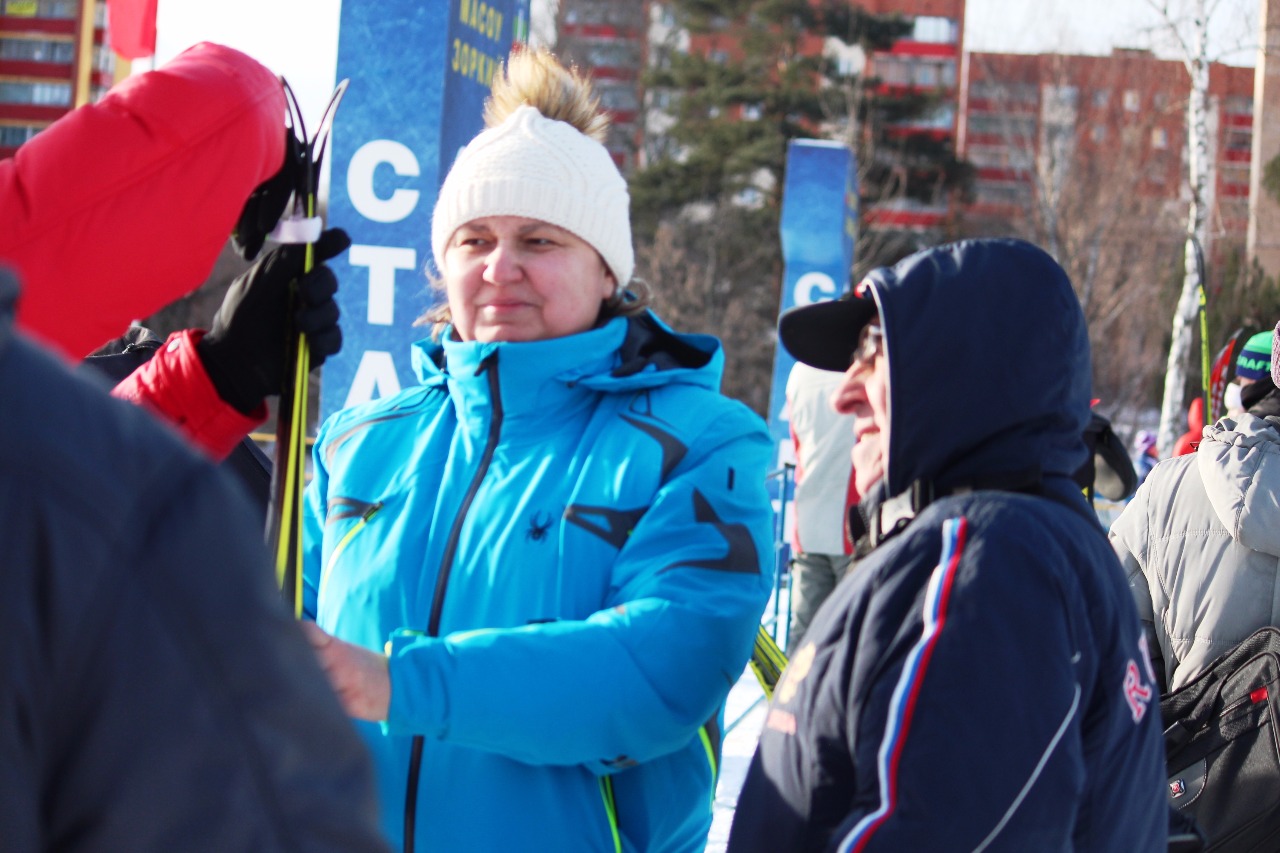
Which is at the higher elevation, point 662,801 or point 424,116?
point 424,116

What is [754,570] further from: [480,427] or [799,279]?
[799,279]

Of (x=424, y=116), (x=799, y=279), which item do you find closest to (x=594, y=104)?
(x=424, y=116)

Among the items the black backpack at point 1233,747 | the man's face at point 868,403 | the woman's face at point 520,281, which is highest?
the woman's face at point 520,281

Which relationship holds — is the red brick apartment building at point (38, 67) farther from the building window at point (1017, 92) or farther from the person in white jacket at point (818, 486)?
the person in white jacket at point (818, 486)

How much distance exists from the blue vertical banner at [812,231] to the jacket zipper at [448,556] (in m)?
8.77

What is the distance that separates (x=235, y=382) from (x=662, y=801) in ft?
2.56

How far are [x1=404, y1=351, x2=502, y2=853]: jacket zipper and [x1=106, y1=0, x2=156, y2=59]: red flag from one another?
1985 mm

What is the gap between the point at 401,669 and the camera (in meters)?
1.44

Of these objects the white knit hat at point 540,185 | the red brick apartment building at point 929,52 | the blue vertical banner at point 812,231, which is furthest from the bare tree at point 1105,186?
the white knit hat at point 540,185

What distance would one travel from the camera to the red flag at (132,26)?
3266 millimetres

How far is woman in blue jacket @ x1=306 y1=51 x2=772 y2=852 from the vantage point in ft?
4.88

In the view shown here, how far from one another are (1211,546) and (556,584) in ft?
6.63

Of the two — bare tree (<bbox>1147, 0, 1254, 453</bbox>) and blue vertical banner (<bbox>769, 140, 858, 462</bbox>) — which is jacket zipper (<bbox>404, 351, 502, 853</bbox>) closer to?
blue vertical banner (<bbox>769, 140, 858, 462</bbox>)

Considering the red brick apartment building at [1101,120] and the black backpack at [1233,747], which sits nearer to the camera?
the black backpack at [1233,747]
